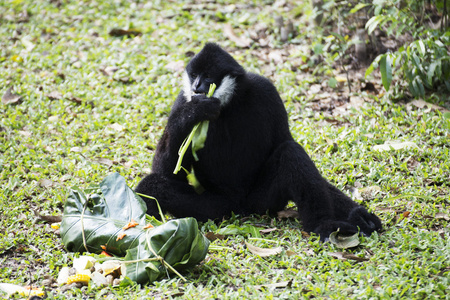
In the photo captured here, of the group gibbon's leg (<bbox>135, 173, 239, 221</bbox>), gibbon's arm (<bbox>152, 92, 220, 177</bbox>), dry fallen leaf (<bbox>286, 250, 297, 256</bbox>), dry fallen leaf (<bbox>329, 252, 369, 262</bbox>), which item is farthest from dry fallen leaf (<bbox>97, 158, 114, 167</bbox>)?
dry fallen leaf (<bbox>329, 252, 369, 262</bbox>)

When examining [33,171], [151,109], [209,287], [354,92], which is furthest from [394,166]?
[33,171]

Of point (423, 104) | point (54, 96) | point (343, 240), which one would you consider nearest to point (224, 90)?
point (343, 240)

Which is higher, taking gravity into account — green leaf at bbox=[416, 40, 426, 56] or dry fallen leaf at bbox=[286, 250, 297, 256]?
green leaf at bbox=[416, 40, 426, 56]

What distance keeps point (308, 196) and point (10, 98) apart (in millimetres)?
5791

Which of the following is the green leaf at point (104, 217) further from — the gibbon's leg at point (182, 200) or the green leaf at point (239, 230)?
the green leaf at point (239, 230)

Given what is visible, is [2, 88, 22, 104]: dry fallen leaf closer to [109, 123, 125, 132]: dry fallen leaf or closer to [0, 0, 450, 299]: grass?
[0, 0, 450, 299]: grass

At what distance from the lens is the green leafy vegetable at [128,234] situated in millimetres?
4227

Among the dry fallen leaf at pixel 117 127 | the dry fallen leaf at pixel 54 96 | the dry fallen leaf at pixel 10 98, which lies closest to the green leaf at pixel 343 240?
the dry fallen leaf at pixel 117 127

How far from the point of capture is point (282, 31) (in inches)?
384

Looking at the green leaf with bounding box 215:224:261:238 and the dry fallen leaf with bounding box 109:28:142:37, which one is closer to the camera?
the green leaf with bounding box 215:224:261:238

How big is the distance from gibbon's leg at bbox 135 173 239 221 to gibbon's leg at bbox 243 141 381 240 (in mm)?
437

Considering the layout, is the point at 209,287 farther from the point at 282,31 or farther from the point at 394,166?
the point at 282,31

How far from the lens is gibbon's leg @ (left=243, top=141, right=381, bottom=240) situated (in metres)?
4.93

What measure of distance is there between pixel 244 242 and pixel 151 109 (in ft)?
12.4
